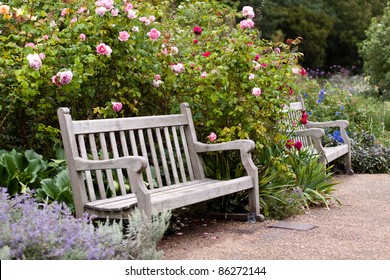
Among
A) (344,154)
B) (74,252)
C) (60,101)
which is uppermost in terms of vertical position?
(60,101)

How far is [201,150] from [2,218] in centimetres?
251

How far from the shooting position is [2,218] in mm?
3451

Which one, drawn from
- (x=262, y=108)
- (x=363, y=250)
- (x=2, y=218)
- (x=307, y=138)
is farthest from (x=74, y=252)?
(x=307, y=138)

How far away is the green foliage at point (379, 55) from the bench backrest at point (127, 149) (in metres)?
11.4

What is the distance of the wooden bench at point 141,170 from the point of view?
432cm

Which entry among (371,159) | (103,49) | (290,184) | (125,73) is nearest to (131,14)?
(103,49)

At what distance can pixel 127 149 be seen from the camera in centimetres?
511

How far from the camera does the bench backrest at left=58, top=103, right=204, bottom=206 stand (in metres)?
4.53

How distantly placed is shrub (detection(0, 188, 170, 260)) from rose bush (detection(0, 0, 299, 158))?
1.79 metres

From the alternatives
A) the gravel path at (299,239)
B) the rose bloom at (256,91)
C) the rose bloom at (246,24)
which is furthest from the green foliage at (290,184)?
the rose bloom at (246,24)

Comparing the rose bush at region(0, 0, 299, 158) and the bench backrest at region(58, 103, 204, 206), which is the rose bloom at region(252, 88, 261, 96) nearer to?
the rose bush at region(0, 0, 299, 158)

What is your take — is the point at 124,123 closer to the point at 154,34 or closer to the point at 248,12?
the point at 154,34
